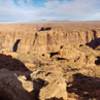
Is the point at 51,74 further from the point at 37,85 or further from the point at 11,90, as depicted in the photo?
the point at 11,90

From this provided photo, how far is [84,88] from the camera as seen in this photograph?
2044 centimetres

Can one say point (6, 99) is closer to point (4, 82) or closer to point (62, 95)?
point (4, 82)

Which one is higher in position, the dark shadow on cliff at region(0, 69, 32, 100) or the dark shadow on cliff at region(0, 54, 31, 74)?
the dark shadow on cliff at region(0, 69, 32, 100)

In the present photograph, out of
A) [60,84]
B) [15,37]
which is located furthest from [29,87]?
[15,37]

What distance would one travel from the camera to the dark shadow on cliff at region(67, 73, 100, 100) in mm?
17906

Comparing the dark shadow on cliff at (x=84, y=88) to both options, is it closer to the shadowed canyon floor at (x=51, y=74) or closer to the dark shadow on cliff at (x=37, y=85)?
the shadowed canyon floor at (x=51, y=74)

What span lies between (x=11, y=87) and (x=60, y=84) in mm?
2854

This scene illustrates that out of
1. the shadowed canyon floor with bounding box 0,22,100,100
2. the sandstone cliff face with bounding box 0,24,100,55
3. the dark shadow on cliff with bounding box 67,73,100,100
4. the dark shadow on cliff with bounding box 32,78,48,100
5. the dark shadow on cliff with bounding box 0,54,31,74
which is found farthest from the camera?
the sandstone cliff face with bounding box 0,24,100,55

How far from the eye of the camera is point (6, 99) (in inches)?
520

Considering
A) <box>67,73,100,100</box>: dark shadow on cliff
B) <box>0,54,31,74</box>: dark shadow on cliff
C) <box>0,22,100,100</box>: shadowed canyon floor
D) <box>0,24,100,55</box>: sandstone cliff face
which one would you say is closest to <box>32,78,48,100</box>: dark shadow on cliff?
<box>0,22,100,100</box>: shadowed canyon floor

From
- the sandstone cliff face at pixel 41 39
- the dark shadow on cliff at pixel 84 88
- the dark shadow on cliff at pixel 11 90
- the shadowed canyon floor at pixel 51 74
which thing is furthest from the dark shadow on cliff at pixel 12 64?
the sandstone cliff face at pixel 41 39

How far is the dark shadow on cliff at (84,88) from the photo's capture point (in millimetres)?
17906

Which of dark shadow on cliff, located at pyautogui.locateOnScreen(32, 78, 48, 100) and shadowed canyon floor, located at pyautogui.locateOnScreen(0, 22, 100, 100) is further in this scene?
dark shadow on cliff, located at pyautogui.locateOnScreen(32, 78, 48, 100)

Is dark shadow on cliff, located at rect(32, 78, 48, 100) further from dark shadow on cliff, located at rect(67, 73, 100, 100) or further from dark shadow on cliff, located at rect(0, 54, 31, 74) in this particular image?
dark shadow on cliff, located at rect(0, 54, 31, 74)
